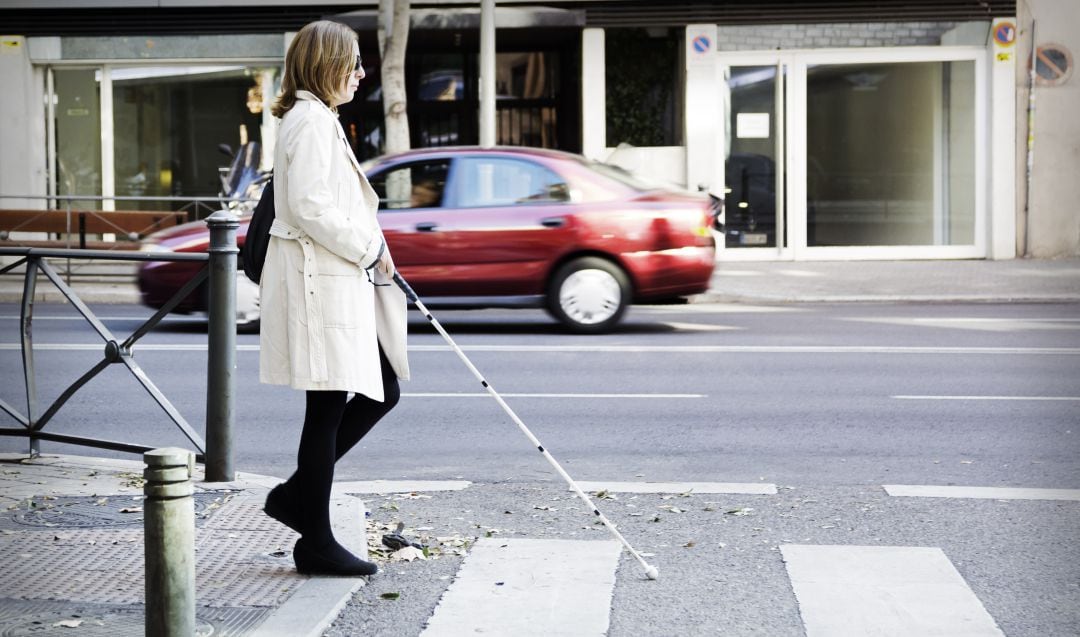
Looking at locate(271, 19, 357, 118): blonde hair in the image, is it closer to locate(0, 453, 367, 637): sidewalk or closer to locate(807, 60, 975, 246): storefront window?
locate(0, 453, 367, 637): sidewalk

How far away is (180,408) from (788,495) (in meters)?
4.02

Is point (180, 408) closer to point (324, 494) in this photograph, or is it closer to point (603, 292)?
point (324, 494)

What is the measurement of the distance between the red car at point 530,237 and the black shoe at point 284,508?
7.90 meters

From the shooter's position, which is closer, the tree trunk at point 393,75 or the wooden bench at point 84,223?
the wooden bench at point 84,223

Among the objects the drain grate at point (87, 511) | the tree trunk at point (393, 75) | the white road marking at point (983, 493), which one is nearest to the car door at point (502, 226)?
the tree trunk at point (393, 75)

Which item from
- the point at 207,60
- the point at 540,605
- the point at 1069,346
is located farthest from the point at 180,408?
the point at 207,60

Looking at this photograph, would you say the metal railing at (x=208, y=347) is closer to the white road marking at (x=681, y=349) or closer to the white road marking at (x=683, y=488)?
the white road marking at (x=683, y=488)

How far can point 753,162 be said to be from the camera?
861 inches

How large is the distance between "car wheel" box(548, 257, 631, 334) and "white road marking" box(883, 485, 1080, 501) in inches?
256

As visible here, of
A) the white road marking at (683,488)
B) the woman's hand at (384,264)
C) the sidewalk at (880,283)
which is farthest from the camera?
the sidewalk at (880,283)

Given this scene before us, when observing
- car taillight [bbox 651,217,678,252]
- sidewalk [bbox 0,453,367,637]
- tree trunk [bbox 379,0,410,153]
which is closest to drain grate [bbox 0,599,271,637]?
sidewalk [bbox 0,453,367,637]

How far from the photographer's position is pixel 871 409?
8.75 metres

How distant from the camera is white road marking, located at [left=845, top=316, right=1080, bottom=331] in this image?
1334 cm

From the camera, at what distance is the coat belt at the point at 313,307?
15.2 feet
